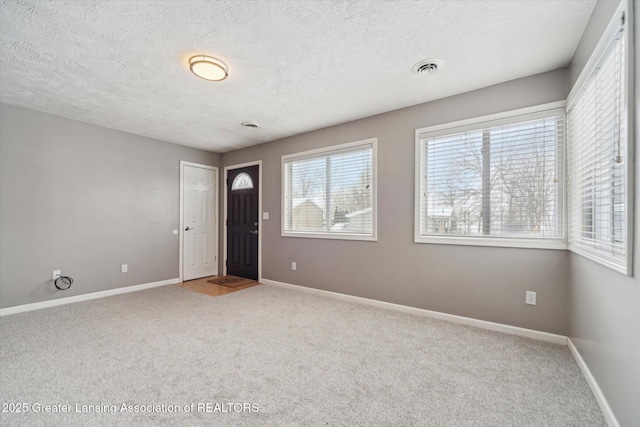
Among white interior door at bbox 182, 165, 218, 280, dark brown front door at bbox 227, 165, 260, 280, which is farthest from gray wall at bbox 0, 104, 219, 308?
dark brown front door at bbox 227, 165, 260, 280

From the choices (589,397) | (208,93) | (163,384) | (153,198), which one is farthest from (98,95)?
(589,397)

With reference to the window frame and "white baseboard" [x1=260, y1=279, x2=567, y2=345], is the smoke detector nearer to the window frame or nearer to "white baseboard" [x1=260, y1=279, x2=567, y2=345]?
the window frame

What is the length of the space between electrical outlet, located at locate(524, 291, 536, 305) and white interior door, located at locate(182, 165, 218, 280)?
5024 mm

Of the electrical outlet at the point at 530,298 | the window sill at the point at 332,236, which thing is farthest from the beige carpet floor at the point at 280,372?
the window sill at the point at 332,236

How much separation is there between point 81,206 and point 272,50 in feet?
11.8

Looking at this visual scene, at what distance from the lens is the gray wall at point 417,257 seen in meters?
2.58

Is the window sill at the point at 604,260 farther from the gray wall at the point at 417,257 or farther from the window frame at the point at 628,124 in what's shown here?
the gray wall at the point at 417,257

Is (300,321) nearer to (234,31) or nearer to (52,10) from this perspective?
(234,31)

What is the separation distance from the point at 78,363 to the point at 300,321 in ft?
6.22

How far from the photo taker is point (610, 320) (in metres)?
1.59

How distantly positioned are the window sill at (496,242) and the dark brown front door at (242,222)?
2972mm

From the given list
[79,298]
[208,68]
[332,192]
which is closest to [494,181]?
[332,192]

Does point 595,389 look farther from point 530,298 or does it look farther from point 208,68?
point 208,68

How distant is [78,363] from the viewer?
85.0 inches
